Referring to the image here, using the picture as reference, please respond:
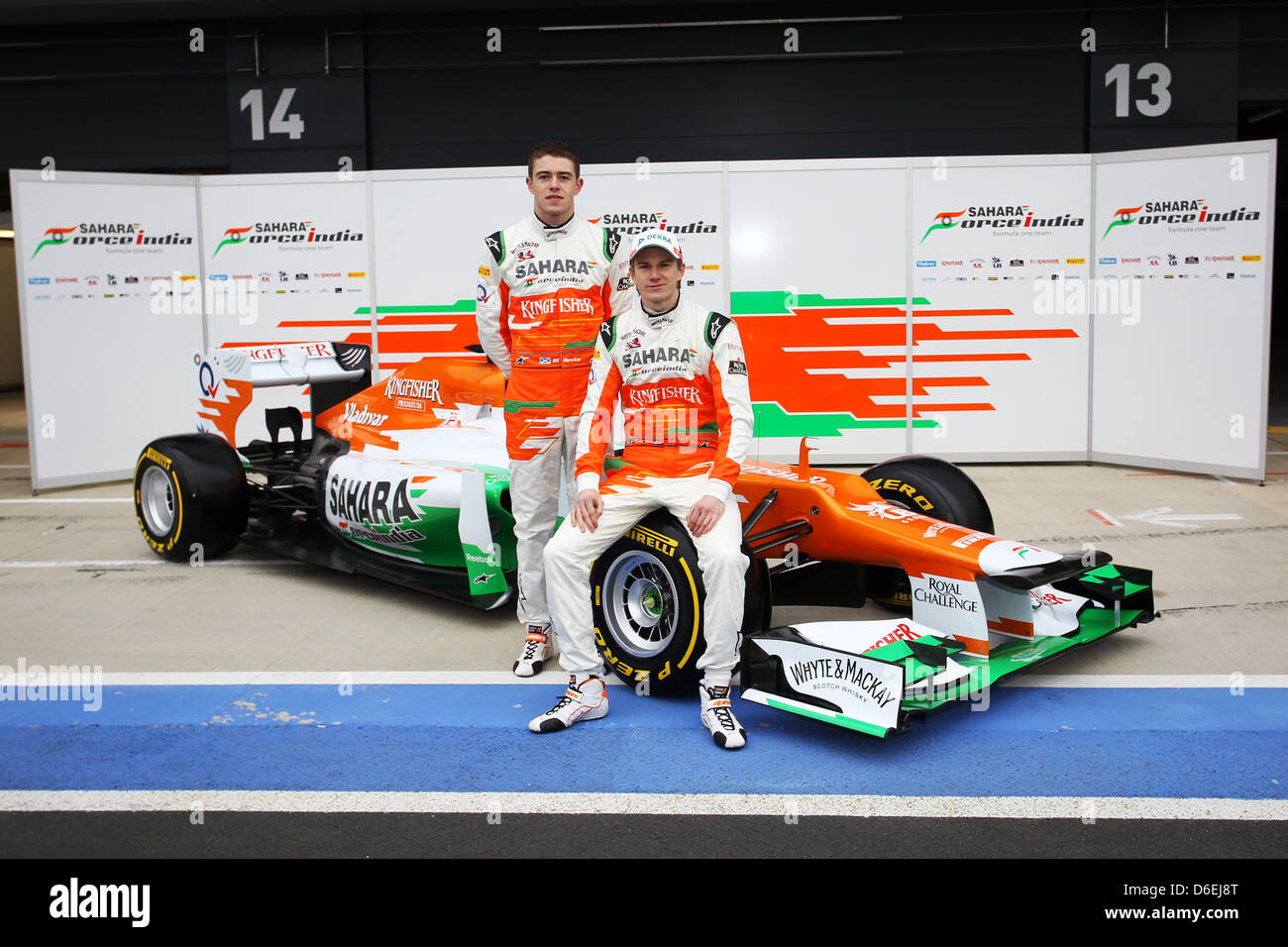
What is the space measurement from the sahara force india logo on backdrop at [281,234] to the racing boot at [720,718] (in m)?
7.59

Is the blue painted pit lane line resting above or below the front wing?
below

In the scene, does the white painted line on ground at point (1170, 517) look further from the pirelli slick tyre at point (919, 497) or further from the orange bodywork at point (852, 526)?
the orange bodywork at point (852, 526)

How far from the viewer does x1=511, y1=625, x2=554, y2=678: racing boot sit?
5.13 m

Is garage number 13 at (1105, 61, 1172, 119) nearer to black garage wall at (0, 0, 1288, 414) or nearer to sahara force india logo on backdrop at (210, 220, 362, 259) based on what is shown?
black garage wall at (0, 0, 1288, 414)

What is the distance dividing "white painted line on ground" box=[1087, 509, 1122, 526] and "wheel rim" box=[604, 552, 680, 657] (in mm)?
4328

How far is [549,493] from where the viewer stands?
5.28 m

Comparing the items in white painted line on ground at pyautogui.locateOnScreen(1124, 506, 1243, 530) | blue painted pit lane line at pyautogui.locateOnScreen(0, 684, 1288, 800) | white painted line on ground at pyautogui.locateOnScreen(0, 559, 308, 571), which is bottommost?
blue painted pit lane line at pyautogui.locateOnScreen(0, 684, 1288, 800)

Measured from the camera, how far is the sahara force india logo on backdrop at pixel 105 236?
33.0ft

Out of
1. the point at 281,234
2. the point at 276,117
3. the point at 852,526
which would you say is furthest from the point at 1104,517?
the point at 276,117

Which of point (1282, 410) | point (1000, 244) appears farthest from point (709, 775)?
point (1282, 410)

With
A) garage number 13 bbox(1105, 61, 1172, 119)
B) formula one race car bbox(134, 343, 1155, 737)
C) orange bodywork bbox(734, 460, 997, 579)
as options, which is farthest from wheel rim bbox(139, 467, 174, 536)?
garage number 13 bbox(1105, 61, 1172, 119)

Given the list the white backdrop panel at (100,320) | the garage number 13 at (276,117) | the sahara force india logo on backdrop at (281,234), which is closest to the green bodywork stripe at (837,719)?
the white backdrop panel at (100,320)

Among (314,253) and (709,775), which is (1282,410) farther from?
(709,775)
